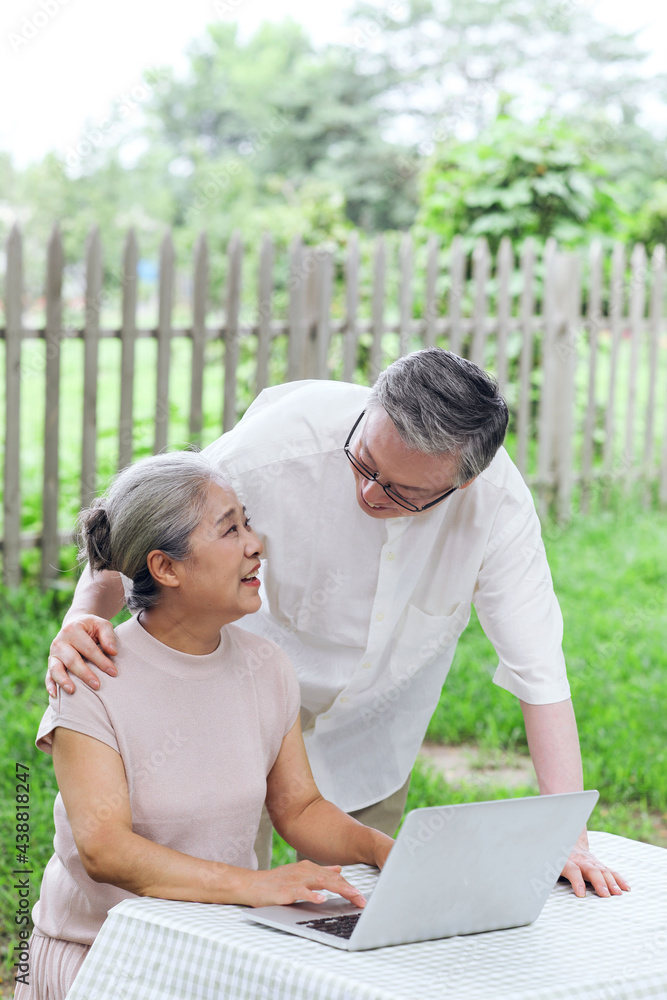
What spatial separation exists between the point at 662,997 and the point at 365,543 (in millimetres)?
1057

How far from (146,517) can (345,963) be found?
0.84 metres

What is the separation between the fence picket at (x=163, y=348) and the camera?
197 inches

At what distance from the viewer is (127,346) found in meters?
4.95

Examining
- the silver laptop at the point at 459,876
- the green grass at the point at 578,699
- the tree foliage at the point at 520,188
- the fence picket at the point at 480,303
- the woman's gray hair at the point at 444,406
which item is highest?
the tree foliage at the point at 520,188

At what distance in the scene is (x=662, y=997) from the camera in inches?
53.0

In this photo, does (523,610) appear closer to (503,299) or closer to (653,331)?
(503,299)

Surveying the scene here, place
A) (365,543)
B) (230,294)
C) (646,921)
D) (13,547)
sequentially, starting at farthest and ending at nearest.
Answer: (230,294) → (13,547) → (365,543) → (646,921)

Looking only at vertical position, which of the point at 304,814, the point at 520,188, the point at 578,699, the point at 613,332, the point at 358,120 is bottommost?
the point at 578,699

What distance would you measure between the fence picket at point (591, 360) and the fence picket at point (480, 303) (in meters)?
1.03

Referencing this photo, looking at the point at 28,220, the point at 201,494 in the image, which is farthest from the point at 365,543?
the point at 28,220

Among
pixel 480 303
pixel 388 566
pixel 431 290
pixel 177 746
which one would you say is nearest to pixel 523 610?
pixel 388 566

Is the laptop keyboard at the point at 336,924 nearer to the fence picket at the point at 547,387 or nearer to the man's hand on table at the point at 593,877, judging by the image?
the man's hand on table at the point at 593,877

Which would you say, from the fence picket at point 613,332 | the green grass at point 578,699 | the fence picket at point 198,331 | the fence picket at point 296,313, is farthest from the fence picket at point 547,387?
the fence picket at point 198,331

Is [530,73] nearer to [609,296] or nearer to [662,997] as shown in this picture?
[609,296]
